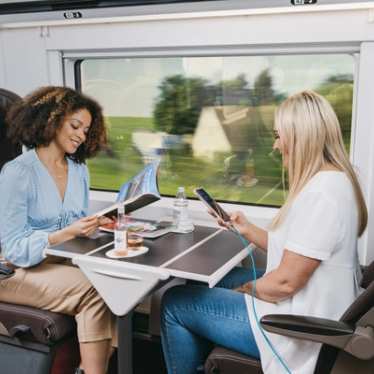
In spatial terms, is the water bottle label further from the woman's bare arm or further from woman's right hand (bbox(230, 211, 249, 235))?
the woman's bare arm

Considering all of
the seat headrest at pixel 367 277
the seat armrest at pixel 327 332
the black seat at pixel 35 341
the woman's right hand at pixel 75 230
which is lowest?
Result: the black seat at pixel 35 341

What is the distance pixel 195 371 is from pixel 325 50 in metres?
1.42

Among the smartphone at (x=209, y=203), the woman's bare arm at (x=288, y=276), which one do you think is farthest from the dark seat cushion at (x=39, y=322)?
the woman's bare arm at (x=288, y=276)

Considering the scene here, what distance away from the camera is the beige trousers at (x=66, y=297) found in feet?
6.03

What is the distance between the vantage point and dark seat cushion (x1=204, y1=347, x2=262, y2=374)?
1.52 meters

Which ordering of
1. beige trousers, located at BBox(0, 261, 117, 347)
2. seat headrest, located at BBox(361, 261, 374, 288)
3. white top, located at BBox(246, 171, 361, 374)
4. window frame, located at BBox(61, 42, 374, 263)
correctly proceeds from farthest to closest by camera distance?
window frame, located at BBox(61, 42, 374, 263) < beige trousers, located at BBox(0, 261, 117, 347) < seat headrest, located at BBox(361, 261, 374, 288) < white top, located at BBox(246, 171, 361, 374)

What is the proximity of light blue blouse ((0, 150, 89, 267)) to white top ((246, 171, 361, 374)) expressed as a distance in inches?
37.6

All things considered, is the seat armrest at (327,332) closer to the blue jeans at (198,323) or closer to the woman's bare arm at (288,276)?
the woman's bare arm at (288,276)

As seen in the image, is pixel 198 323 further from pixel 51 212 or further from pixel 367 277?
pixel 51 212

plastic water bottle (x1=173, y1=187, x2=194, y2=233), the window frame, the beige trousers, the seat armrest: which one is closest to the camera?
the seat armrest

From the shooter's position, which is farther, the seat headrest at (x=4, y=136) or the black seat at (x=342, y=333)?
the seat headrest at (x=4, y=136)

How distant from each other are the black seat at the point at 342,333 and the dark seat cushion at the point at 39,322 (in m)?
0.84

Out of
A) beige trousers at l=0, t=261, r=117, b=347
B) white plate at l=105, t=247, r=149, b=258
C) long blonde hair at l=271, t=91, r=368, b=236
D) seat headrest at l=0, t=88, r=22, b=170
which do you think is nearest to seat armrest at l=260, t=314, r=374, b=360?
long blonde hair at l=271, t=91, r=368, b=236

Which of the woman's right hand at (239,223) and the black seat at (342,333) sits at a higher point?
the woman's right hand at (239,223)
